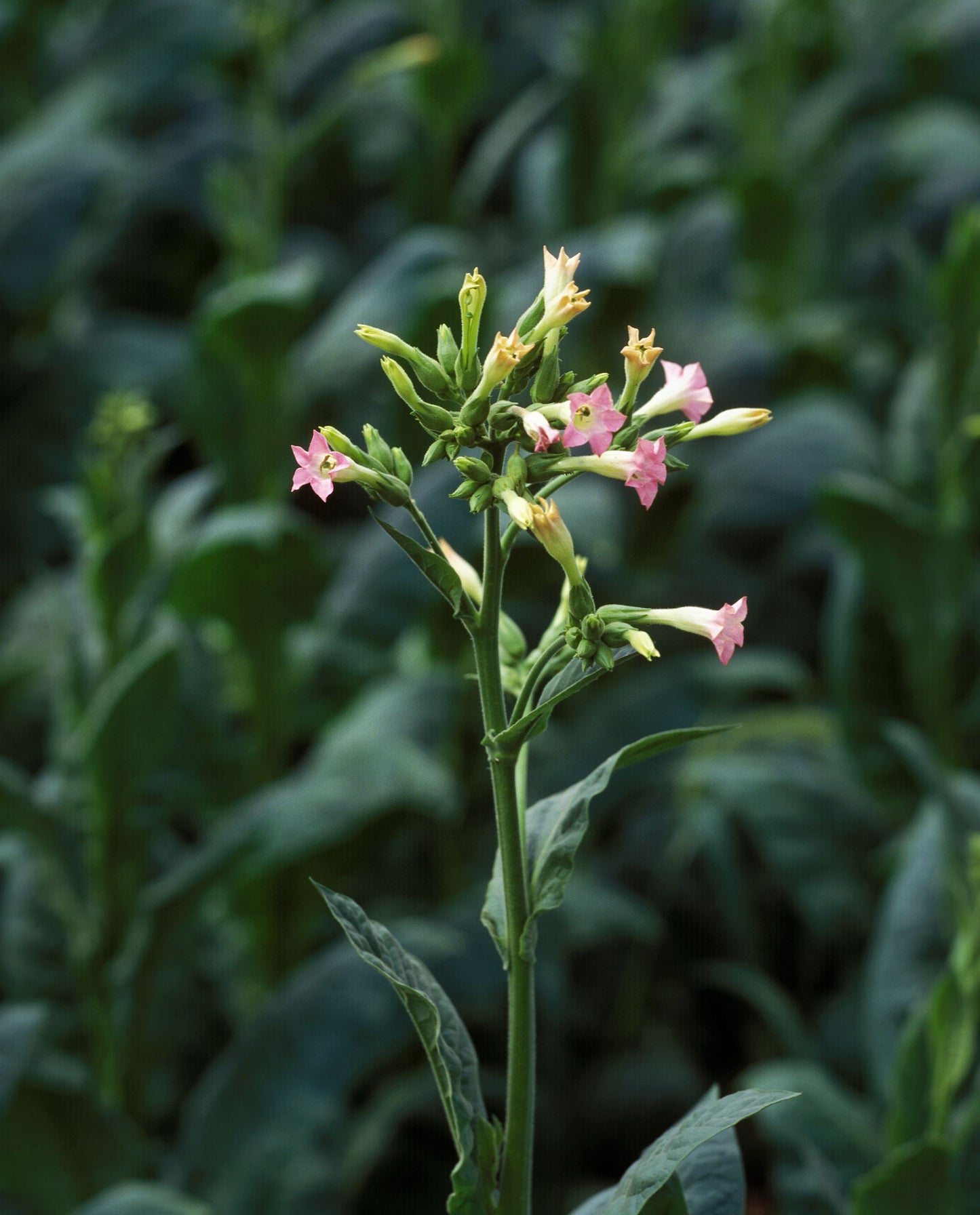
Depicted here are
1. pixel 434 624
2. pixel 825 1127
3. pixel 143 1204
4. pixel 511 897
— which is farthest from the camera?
pixel 434 624

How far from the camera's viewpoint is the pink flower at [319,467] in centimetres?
70

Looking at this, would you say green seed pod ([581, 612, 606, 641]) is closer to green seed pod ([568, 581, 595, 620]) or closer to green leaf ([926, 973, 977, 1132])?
green seed pod ([568, 581, 595, 620])

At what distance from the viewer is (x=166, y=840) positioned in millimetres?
2152

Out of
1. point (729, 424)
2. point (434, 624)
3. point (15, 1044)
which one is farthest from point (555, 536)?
point (434, 624)

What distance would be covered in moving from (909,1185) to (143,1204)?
2.43 ft

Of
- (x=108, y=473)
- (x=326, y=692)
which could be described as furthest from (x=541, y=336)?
(x=326, y=692)

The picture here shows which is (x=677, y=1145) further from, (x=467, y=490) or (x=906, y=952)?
(x=906, y=952)

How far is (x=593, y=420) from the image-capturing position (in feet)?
2.25

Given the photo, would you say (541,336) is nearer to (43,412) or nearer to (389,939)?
(389,939)

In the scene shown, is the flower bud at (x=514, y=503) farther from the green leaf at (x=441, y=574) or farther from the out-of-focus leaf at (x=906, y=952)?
the out-of-focus leaf at (x=906, y=952)

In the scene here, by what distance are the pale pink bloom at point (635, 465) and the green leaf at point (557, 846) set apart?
14 cm

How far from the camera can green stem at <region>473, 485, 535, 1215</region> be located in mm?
744

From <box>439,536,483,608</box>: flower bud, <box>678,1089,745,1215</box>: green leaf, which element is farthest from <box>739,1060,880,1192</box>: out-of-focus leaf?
<box>439,536,483,608</box>: flower bud

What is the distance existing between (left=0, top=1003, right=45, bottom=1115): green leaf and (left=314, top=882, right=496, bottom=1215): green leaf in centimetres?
72
